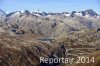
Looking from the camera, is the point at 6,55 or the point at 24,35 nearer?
the point at 6,55

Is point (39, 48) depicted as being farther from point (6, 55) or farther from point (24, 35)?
point (24, 35)

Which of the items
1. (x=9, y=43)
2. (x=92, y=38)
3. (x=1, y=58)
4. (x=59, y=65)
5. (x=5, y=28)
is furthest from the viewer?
(x=5, y=28)

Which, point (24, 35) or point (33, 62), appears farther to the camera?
point (24, 35)

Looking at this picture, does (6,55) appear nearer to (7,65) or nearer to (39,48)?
(7,65)

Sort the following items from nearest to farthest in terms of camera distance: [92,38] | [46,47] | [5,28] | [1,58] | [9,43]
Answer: [1,58] < [9,43] < [46,47] < [92,38] < [5,28]

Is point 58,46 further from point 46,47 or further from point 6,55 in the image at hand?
point 6,55

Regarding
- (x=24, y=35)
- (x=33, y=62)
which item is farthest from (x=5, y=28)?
(x=33, y=62)

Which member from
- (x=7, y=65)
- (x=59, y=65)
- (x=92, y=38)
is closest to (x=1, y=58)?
(x=7, y=65)

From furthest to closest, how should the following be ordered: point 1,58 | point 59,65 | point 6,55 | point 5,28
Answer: point 5,28 < point 59,65 < point 6,55 < point 1,58

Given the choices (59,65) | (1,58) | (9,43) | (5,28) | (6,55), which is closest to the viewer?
(1,58)
